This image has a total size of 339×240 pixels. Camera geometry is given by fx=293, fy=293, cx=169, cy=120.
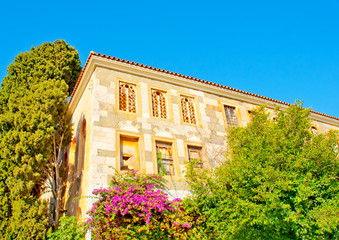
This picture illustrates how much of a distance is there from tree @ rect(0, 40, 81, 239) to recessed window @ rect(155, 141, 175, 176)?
3.43 metres

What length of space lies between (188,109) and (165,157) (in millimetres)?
2739

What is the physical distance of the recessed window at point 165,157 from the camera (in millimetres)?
10351

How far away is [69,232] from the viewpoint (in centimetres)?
827

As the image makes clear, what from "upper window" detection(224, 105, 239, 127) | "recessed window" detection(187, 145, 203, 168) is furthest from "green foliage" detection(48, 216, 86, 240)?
"upper window" detection(224, 105, 239, 127)

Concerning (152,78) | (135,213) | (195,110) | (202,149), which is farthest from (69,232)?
(195,110)

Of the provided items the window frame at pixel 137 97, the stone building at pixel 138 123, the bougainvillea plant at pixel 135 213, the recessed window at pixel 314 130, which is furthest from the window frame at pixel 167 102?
the recessed window at pixel 314 130

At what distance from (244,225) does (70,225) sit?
4.88 metres

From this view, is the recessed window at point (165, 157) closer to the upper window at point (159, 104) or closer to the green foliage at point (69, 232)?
the upper window at point (159, 104)

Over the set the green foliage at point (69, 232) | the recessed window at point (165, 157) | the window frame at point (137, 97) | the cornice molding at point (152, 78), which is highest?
the cornice molding at point (152, 78)

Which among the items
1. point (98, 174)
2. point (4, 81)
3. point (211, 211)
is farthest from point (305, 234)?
point (4, 81)

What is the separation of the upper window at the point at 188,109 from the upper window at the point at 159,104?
872 millimetres

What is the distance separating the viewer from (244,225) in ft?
25.9

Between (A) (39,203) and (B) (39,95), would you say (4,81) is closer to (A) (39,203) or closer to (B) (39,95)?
(B) (39,95)

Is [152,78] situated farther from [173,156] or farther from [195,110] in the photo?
[173,156]
